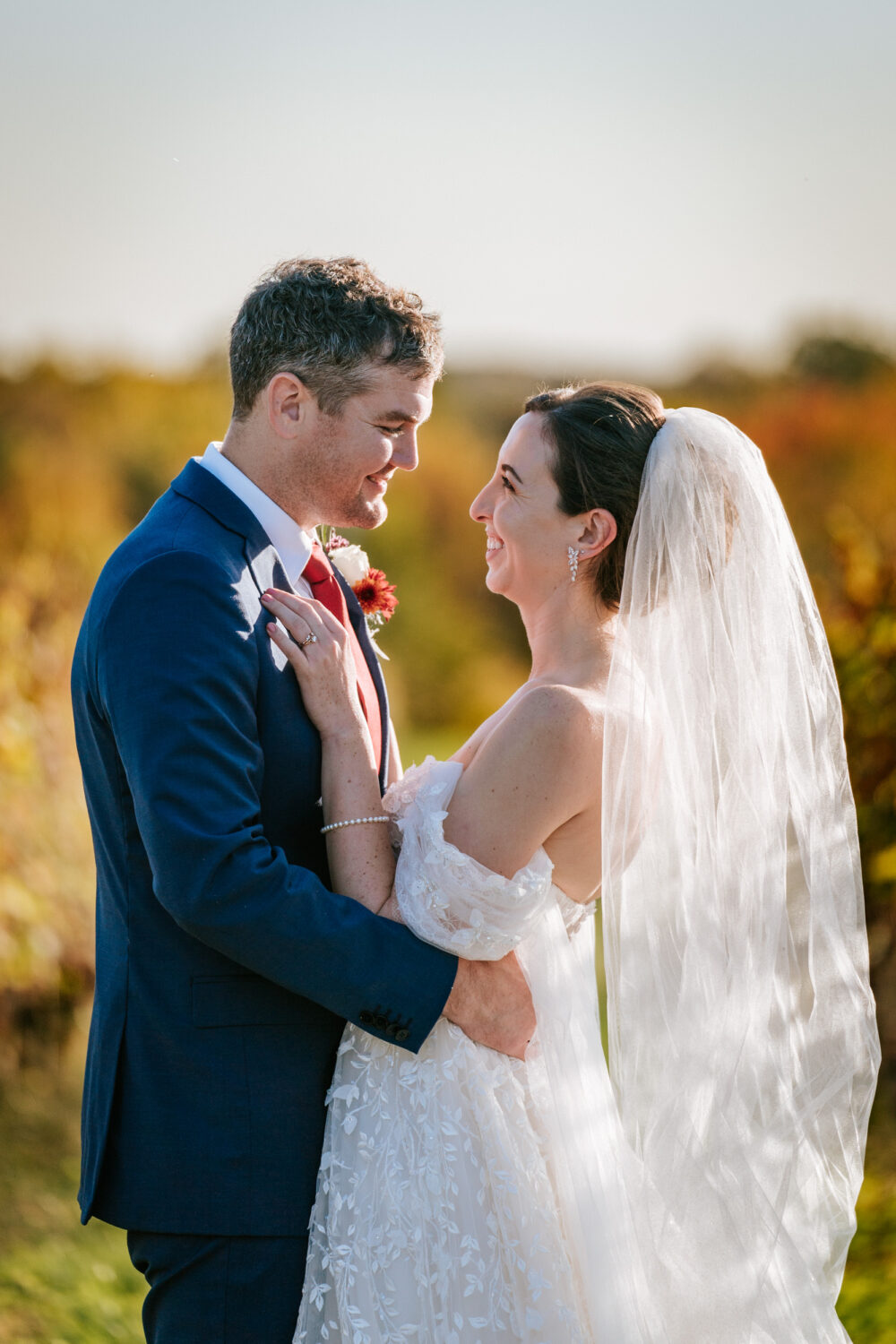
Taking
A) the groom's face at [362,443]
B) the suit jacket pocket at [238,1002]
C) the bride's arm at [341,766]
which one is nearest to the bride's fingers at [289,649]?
the bride's arm at [341,766]

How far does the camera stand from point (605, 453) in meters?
2.63

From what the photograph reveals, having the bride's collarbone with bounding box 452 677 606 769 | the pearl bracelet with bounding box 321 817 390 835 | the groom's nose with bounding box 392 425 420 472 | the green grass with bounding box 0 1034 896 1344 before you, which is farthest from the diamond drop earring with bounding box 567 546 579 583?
the green grass with bounding box 0 1034 896 1344

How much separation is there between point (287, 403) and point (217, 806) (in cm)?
89

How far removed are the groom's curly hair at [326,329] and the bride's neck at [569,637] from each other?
64cm

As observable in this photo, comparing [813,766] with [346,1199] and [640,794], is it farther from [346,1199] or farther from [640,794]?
[346,1199]

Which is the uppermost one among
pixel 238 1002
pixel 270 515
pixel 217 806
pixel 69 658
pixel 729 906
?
pixel 270 515

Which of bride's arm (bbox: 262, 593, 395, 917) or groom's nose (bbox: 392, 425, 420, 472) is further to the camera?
groom's nose (bbox: 392, 425, 420, 472)

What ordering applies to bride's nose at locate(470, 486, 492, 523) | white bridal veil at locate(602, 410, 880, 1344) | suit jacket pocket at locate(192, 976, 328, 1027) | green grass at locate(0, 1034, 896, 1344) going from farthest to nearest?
1. green grass at locate(0, 1034, 896, 1344)
2. bride's nose at locate(470, 486, 492, 523)
3. white bridal veil at locate(602, 410, 880, 1344)
4. suit jacket pocket at locate(192, 976, 328, 1027)

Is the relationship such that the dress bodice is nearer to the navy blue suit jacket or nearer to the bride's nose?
the navy blue suit jacket

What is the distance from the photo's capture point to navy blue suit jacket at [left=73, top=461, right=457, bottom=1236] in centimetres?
206

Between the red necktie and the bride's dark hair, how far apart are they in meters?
0.57

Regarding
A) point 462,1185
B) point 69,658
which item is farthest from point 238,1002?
point 69,658

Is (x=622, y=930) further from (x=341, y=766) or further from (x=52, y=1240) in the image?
(x=52, y=1240)

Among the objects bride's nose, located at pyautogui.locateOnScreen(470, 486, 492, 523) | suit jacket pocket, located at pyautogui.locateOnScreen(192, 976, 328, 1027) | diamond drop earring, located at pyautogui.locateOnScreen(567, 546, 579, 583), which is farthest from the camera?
bride's nose, located at pyautogui.locateOnScreen(470, 486, 492, 523)
